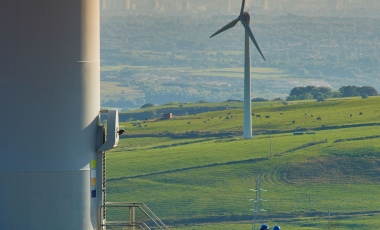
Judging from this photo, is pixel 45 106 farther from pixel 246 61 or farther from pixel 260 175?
pixel 260 175

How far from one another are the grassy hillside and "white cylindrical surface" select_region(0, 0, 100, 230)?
79148 mm

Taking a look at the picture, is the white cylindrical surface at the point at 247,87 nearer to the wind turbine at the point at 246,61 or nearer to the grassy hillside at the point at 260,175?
the wind turbine at the point at 246,61

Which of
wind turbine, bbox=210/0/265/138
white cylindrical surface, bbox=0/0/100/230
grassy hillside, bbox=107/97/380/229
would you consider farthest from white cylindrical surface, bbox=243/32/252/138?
white cylindrical surface, bbox=0/0/100/230

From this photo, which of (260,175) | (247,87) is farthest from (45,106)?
(260,175)

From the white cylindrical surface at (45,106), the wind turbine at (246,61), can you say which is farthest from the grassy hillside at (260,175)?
the white cylindrical surface at (45,106)

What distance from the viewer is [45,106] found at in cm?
927

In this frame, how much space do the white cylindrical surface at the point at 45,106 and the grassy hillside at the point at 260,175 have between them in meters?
79.1

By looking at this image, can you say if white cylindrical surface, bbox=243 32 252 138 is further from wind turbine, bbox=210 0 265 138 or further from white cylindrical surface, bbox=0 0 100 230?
white cylindrical surface, bbox=0 0 100 230

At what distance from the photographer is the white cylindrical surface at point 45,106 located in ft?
30.2

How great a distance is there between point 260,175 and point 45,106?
102968 millimetres

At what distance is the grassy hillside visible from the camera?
9431cm

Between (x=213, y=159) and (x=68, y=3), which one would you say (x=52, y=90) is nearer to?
(x=68, y=3)

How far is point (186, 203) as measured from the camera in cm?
9944

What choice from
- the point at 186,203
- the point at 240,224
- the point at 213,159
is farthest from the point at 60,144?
the point at 213,159
